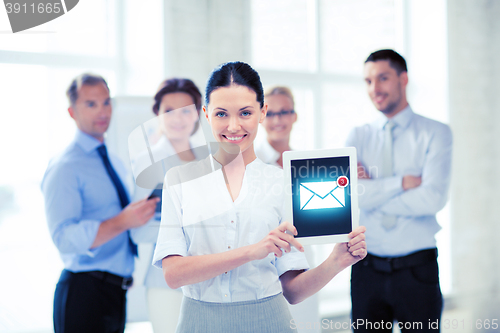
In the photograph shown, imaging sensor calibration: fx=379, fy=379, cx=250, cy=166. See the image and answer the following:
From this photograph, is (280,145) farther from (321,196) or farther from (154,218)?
(321,196)

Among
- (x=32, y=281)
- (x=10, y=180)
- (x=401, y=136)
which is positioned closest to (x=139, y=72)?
(x=10, y=180)

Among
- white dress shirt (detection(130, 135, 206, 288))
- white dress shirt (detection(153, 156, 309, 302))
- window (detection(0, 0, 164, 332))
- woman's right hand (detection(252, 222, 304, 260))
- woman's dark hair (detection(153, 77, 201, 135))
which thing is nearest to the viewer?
woman's right hand (detection(252, 222, 304, 260))

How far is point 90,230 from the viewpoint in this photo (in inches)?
55.6

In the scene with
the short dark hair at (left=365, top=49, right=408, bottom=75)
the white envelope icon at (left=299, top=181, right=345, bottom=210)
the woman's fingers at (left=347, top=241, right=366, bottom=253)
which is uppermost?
the short dark hair at (left=365, top=49, right=408, bottom=75)

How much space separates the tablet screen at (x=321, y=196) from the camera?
0.90 meters

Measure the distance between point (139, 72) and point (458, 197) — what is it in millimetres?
2240

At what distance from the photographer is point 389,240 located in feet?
5.25

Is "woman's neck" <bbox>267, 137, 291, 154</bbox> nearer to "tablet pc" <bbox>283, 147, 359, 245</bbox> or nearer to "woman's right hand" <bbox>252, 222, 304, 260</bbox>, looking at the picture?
"tablet pc" <bbox>283, 147, 359, 245</bbox>

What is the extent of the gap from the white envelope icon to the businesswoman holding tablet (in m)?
0.06

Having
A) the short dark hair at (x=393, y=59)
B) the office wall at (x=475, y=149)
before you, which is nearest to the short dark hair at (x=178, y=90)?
the short dark hair at (x=393, y=59)

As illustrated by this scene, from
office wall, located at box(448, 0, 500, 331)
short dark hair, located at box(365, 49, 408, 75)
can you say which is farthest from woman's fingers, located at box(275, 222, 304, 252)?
office wall, located at box(448, 0, 500, 331)

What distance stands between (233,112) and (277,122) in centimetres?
93

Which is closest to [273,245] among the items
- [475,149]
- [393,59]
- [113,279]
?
[113,279]

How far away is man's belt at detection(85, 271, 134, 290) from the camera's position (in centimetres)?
145
